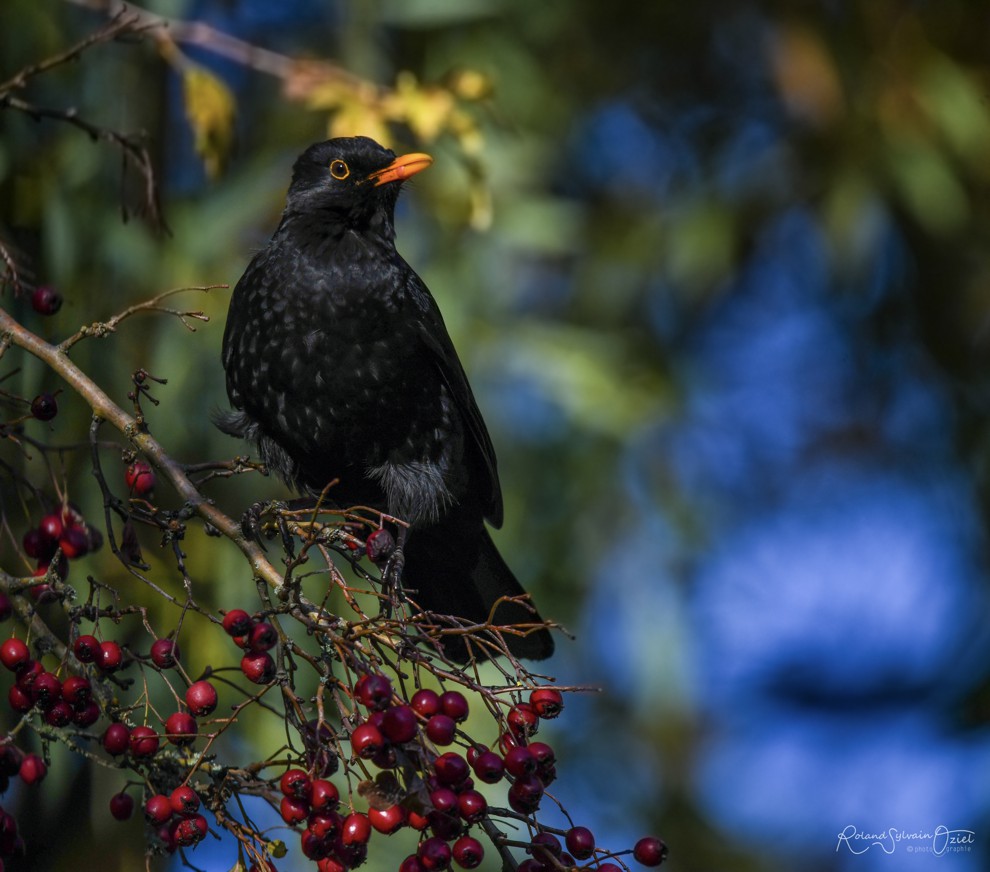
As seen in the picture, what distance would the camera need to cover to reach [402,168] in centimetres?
441

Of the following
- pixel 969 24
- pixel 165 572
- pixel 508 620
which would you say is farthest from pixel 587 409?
pixel 969 24

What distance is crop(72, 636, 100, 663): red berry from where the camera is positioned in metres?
2.55

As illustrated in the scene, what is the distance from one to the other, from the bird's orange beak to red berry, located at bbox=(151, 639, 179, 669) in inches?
87.4

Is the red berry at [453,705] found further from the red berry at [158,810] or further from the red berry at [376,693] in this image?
the red berry at [158,810]

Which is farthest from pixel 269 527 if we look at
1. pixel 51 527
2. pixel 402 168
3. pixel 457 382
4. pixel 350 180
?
pixel 350 180

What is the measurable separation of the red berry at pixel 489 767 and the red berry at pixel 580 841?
0.17 m

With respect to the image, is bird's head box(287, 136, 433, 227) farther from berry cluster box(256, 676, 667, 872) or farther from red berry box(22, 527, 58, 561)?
berry cluster box(256, 676, 667, 872)

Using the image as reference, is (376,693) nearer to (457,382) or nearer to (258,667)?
(258,667)

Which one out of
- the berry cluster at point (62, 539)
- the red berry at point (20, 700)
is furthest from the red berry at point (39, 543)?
the red berry at point (20, 700)

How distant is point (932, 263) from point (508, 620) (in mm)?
4102

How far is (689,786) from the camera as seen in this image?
24.2ft

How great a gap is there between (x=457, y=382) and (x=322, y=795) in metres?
2.20

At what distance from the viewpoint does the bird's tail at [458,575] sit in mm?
4430

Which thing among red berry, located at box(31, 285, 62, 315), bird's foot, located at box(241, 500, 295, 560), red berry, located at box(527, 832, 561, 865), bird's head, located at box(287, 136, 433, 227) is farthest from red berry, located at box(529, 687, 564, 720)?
bird's head, located at box(287, 136, 433, 227)
